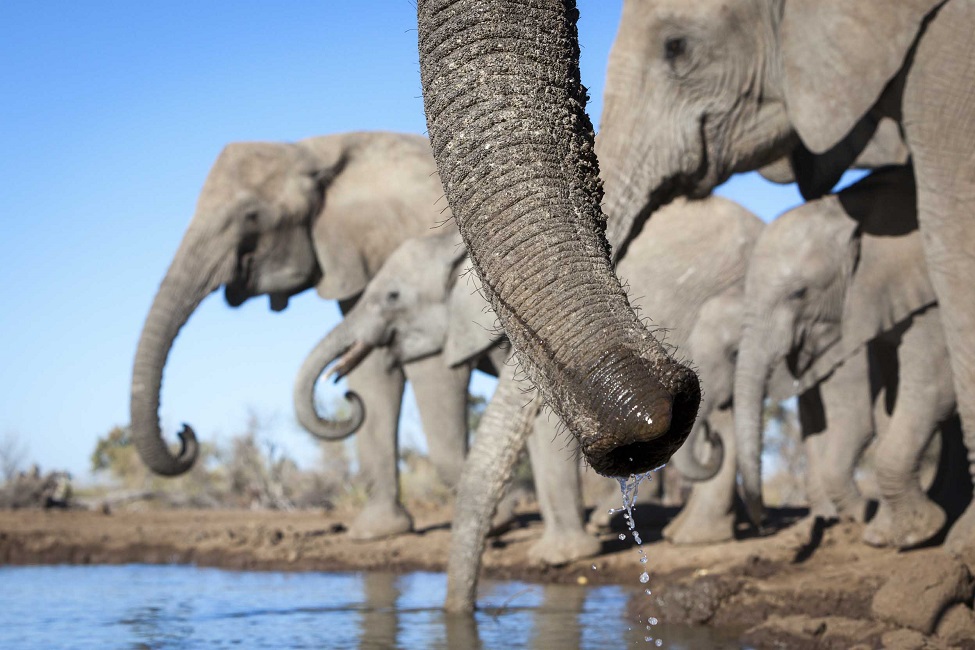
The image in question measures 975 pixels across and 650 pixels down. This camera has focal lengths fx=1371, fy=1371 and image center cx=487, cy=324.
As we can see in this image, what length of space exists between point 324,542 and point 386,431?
1.02m

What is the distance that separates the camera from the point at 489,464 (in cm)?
540

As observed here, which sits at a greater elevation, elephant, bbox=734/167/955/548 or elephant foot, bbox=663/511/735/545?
elephant, bbox=734/167/955/548

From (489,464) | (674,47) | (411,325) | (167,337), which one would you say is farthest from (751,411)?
(167,337)

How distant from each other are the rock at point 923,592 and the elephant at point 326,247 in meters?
5.38

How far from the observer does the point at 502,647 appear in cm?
507

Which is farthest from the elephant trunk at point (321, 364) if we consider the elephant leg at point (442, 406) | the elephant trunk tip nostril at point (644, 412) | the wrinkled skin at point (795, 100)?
the elephant trunk tip nostril at point (644, 412)

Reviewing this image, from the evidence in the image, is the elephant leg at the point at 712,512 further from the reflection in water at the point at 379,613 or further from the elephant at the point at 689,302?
the reflection in water at the point at 379,613

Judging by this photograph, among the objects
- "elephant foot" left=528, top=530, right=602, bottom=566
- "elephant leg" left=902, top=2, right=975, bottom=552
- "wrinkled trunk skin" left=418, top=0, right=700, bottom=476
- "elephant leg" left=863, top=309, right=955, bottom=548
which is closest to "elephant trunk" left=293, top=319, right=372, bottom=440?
"elephant foot" left=528, top=530, right=602, bottom=566

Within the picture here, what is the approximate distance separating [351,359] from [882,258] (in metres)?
3.83

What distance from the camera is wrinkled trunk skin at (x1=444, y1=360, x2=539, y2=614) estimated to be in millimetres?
5375

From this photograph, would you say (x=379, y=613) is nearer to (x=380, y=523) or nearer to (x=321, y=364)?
(x=321, y=364)

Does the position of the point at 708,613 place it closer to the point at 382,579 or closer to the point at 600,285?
the point at 382,579

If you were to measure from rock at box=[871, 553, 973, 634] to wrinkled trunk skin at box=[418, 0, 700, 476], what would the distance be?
283cm

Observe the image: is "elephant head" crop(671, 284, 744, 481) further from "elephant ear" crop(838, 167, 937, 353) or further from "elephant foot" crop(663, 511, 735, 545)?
"elephant ear" crop(838, 167, 937, 353)
